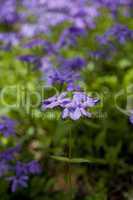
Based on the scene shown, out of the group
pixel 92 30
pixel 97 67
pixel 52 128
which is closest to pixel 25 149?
pixel 52 128

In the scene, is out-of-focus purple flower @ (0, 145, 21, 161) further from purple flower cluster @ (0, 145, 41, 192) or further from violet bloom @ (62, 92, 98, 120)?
violet bloom @ (62, 92, 98, 120)

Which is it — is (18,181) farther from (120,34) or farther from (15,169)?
(120,34)

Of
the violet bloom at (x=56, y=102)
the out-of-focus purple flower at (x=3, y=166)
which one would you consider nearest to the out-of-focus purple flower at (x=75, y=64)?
the out-of-focus purple flower at (x=3, y=166)

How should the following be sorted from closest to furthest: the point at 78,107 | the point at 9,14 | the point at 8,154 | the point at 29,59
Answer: the point at 78,107 < the point at 8,154 < the point at 29,59 < the point at 9,14

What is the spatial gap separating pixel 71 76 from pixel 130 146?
74 centimetres

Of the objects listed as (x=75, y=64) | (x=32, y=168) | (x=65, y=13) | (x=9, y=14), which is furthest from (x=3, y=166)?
(x=9, y=14)

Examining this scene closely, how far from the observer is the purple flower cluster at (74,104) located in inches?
87.3

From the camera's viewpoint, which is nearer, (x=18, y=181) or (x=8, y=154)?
(x=18, y=181)

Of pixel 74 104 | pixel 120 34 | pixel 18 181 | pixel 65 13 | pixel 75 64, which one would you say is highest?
pixel 65 13

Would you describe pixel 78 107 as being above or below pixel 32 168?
above

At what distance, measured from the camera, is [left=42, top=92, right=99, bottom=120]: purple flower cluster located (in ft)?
7.28

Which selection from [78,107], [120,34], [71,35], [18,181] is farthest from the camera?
[71,35]

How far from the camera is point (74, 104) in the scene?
88.9 inches

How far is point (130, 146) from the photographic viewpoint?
3186 mm
